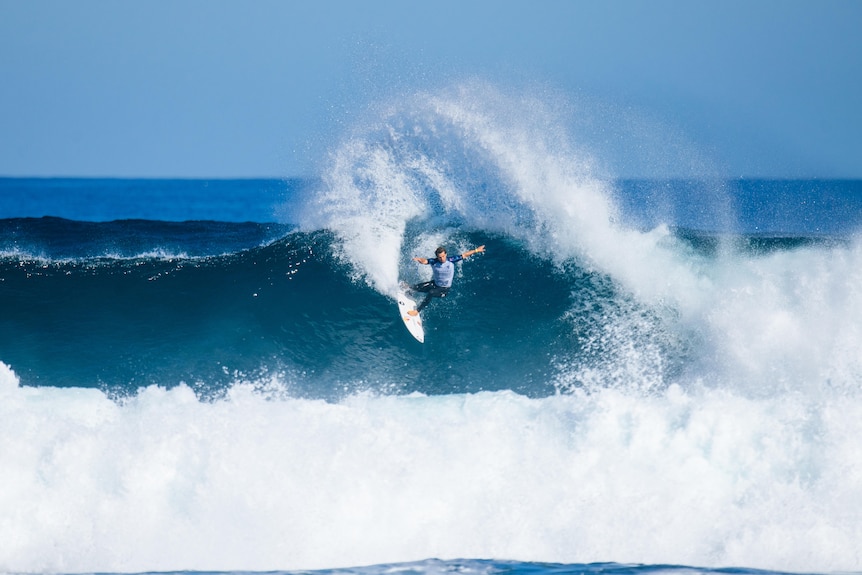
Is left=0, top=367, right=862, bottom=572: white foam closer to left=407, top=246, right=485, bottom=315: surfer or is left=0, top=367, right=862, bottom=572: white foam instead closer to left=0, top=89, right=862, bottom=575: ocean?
left=0, top=89, right=862, bottom=575: ocean

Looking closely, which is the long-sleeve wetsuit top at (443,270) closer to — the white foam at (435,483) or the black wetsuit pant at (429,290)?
the black wetsuit pant at (429,290)

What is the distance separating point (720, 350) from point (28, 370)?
881 cm

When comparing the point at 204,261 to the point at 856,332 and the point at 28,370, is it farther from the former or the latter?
the point at 856,332

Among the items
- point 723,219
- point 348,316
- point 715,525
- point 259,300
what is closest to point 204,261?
point 259,300

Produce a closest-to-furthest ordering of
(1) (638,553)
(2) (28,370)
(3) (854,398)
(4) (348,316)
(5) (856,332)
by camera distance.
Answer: (1) (638,553), (3) (854,398), (5) (856,332), (2) (28,370), (4) (348,316)

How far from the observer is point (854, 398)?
8141 mm

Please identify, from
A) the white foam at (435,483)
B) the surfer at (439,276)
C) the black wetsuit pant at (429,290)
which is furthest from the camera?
the black wetsuit pant at (429,290)

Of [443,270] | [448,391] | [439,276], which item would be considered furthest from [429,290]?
[448,391]

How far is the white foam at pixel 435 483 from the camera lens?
6.86 meters

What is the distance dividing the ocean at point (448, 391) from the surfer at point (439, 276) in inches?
16.6

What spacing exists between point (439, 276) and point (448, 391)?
153cm

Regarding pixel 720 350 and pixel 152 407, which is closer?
pixel 152 407

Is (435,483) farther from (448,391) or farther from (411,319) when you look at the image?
(411,319)

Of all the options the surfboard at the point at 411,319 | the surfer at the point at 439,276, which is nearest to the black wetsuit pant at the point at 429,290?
the surfer at the point at 439,276
